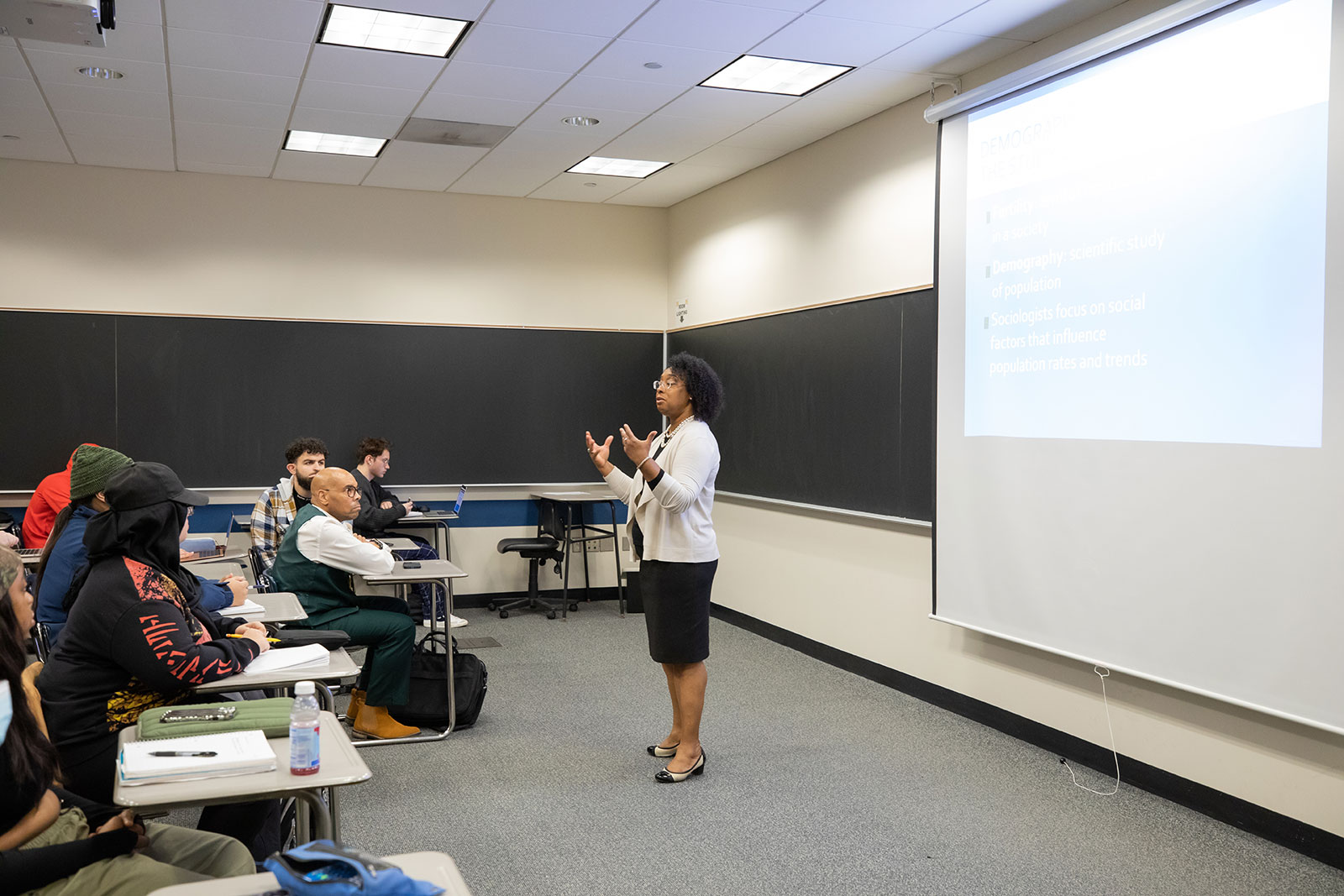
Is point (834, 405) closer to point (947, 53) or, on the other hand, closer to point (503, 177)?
point (947, 53)

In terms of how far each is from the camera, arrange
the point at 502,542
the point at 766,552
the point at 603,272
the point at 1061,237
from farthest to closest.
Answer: the point at 603,272
the point at 502,542
the point at 766,552
the point at 1061,237

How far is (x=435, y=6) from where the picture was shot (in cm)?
411

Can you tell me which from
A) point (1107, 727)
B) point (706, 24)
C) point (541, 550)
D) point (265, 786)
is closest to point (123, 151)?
point (541, 550)

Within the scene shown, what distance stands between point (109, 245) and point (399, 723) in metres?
4.40

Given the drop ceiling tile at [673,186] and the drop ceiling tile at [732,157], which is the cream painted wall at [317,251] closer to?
the drop ceiling tile at [673,186]

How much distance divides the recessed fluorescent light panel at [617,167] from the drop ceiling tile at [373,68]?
1.74m

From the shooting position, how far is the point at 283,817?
2877 millimetres

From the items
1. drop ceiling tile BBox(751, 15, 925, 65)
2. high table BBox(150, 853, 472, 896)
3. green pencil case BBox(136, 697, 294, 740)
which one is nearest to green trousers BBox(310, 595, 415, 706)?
green pencil case BBox(136, 697, 294, 740)

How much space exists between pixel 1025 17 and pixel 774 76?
1293 millimetres

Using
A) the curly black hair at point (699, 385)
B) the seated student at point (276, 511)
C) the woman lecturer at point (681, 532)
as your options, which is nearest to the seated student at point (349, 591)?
the seated student at point (276, 511)

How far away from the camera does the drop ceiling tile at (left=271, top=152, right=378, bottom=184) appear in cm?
664

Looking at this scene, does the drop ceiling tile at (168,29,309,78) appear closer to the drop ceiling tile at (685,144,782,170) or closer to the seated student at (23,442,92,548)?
the seated student at (23,442,92,548)

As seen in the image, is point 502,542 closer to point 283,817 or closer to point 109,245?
point 109,245

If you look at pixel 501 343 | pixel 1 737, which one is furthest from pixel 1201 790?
pixel 501 343
